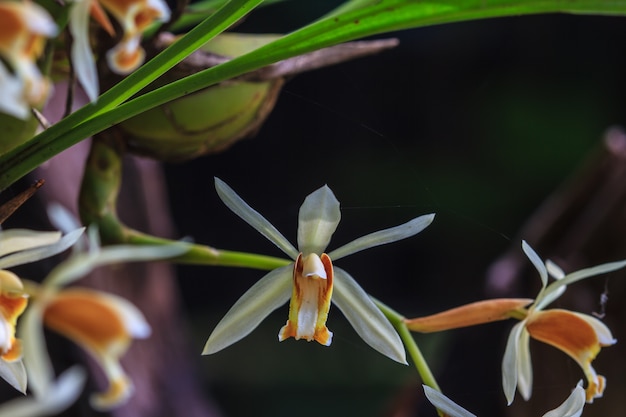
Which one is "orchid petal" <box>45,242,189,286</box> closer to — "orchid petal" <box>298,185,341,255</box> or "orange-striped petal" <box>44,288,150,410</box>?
"orange-striped petal" <box>44,288,150,410</box>

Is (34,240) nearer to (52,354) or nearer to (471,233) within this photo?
(52,354)

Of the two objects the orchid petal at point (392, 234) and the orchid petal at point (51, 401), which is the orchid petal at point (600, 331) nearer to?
the orchid petal at point (392, 234)

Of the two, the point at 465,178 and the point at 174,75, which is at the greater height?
the point at 465,178

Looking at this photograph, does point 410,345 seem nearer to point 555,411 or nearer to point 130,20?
point 555,411


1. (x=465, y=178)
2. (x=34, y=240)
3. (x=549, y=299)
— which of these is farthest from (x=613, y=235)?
(x=465, y=178)

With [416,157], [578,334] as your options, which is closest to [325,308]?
[578,334]

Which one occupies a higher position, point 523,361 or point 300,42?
point 300,42
